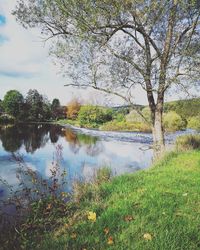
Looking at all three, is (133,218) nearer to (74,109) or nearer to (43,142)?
(43,142)

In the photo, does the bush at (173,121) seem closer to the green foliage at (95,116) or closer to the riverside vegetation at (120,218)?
the green foliage at (95,116)

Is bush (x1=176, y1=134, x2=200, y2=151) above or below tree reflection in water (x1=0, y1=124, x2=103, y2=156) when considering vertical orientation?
above

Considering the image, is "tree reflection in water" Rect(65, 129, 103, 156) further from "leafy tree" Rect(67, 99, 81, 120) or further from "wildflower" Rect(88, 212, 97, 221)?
"leafy tree" Rect(67, 99, 81, 120)

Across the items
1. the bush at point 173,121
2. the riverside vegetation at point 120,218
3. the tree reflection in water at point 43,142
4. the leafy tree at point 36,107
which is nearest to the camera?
the riverside vegetation at point 120,218

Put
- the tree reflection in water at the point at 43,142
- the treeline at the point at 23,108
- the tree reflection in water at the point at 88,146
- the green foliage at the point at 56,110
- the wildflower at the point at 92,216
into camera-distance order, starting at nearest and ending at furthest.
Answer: the wildflower at the point at 92,216, the tree reflection in water at the point at 88,146, the tree reflection in water at the point at 43,142, the treeline at the point at 23,108, the green foliage at the point at 56,110

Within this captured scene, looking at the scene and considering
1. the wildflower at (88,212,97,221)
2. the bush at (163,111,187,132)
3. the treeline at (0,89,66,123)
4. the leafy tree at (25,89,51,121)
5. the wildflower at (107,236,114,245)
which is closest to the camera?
the wildflower at (107,236,114,245)

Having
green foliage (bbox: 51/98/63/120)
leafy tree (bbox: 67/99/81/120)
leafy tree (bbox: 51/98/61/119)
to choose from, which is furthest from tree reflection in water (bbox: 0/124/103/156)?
leafy tree (bbox: 51/98/61/119)

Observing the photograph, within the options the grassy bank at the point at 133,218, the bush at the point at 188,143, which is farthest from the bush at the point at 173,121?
the grassy bank at the point at 133,218

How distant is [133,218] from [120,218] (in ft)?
0.80

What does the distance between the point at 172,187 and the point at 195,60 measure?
6774mm

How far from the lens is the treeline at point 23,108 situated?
83250 mm

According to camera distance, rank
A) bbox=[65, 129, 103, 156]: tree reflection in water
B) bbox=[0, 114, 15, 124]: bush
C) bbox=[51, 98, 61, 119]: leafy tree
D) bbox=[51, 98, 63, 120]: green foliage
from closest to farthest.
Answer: bbox=[65, 129, 103, 156]: tree reflection in water
bbox=[0, 114, 15, 124]: bush
bbox=[51, 98, 63, 120]: green foliage
bbox=[51, 98, 61, 119]: leafy tree

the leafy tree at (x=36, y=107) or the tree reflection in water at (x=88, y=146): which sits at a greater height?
the leafy tree at (x=36, y=107)

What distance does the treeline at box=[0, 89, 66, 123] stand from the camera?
8325cm
